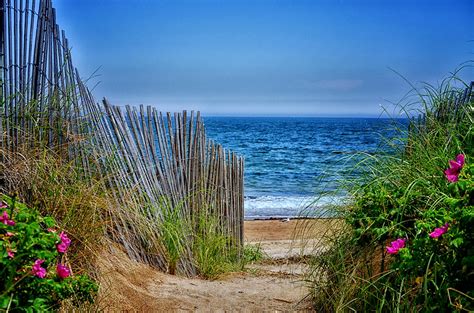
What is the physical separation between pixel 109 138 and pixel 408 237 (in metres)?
2.79

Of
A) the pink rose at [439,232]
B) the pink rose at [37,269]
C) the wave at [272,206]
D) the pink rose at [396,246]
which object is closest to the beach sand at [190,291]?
the pink rose at [396,246]

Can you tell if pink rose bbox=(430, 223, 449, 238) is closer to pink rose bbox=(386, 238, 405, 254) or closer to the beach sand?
pink rose bbox=(386, 238, 405, 254)

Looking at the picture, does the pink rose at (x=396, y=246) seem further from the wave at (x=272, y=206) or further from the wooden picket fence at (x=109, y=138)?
the wave at (x=272, y=206)

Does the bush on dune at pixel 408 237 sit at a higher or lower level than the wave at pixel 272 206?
higher

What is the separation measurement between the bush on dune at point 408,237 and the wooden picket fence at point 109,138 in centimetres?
194

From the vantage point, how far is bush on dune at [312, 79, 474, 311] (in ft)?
8.22

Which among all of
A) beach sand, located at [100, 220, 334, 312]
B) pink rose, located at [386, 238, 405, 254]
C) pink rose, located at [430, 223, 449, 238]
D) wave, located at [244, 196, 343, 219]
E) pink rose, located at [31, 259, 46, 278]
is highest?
pink rose, located at [430, 223, 449, 238]

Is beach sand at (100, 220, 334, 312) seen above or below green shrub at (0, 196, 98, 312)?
below

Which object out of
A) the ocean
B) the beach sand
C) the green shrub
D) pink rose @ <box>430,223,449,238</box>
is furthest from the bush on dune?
the green shrub

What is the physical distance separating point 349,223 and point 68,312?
5.91 ft

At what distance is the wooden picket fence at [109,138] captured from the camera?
4133 millimetres

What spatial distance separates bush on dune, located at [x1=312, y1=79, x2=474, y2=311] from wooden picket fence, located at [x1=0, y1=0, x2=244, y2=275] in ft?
6.36

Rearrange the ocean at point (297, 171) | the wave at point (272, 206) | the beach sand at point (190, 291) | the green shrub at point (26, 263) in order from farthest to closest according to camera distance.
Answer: the wave at point (272, 206)
the ocean at point (297, 171)
the beach sand at point (190, 291)
the green shrub at point (26, 263)

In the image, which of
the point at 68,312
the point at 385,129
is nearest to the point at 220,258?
the point at 385,129
